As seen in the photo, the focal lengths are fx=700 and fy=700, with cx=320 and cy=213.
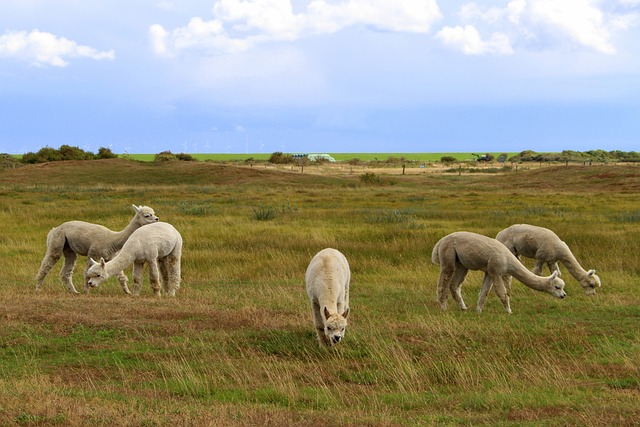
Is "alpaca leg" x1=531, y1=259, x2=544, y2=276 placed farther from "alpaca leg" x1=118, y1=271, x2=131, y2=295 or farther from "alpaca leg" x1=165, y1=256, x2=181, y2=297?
"alpaca leg" x1=118, y1=271, x2=131, y2=295

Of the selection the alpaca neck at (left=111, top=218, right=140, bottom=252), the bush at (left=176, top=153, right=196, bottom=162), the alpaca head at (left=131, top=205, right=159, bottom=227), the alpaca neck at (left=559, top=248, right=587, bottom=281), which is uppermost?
the alpaca head at (left=131, top=205, right=159, bottom=227)

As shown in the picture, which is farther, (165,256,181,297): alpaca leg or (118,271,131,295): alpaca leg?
(165,256,181,297): alpaca leg

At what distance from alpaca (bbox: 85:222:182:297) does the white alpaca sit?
427cm

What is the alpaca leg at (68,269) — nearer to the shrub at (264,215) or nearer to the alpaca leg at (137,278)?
the alpaca leg at (137,278)

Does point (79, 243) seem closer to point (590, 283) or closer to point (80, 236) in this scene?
point (80, 236)

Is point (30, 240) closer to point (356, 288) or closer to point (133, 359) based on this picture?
point (356, 288)

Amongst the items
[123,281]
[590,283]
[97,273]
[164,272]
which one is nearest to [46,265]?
[123,281]

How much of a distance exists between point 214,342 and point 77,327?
2085 mm

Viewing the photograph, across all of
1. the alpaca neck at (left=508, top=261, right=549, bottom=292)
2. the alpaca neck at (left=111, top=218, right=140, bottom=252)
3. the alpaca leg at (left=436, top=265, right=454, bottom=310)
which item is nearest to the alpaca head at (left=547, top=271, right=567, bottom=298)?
the alpaca neck at (left=508, top=261, right=549, bottom=292)

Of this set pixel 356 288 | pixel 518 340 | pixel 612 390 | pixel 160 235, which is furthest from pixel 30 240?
pixel 612 390

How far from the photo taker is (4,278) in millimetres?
15656

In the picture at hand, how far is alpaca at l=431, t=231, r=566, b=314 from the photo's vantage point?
12094mm

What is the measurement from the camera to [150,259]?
1297 centimetres

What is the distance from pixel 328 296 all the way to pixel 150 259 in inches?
197
